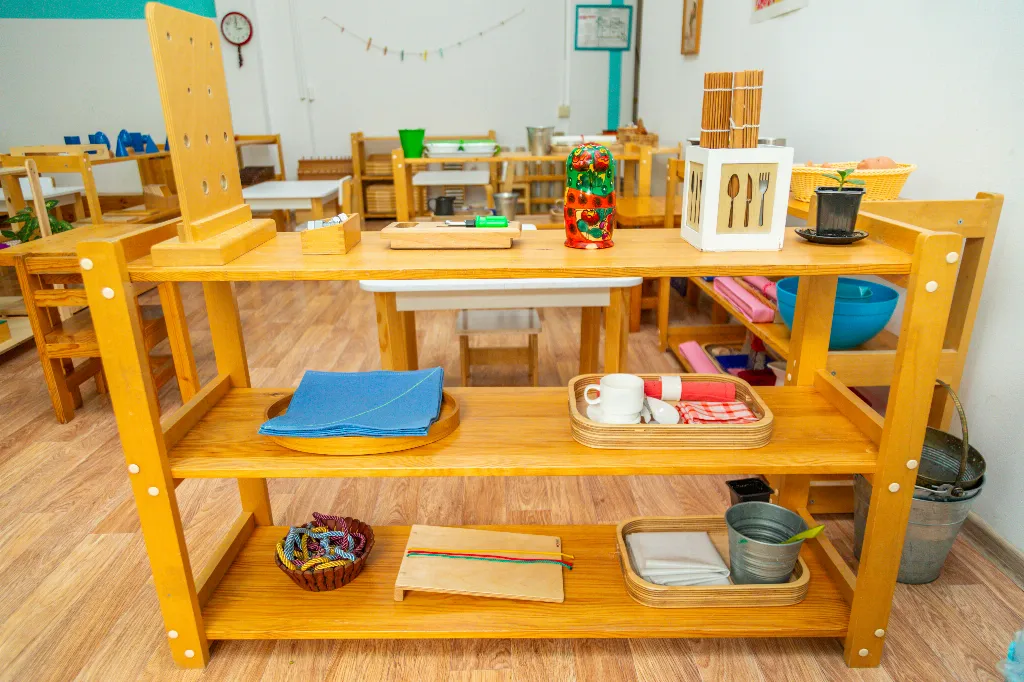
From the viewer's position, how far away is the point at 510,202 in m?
3.13

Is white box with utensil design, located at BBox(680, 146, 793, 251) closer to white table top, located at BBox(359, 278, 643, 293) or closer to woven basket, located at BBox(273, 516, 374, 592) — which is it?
white table top, located at BBox(359, 278, 643, 293)

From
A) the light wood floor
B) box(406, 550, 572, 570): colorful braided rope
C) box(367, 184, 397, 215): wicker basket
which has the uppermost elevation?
box(367, 184, 397, 215): wicker basket

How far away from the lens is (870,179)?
1.74 meters

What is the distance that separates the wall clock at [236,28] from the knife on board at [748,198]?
6206 mm

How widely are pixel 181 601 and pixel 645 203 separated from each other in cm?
275

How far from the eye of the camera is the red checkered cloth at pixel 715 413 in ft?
4.54

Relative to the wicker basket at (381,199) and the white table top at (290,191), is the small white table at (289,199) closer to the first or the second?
the white table top at (290,191)

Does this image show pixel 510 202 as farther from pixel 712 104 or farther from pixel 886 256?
pixel 886 256

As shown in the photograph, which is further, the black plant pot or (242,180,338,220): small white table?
(242,180,338,220): small white table

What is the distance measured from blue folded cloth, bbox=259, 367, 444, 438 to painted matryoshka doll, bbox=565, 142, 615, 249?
0.47 meters

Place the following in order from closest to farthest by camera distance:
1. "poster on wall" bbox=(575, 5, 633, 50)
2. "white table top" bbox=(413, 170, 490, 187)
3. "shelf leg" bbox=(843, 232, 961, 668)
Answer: "shelf leg" bbox=(843, 232, 961, 668) → "white table top" bbox=(413, 170, 490, 187) → "poster on wall" bbox=(575, 5, 633, 50)

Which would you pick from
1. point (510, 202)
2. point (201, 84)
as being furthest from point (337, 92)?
point (201, 84)

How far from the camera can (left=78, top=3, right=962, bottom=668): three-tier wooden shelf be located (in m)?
1.19

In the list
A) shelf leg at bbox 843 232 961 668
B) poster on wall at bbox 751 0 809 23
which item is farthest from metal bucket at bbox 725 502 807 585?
poster on wall at bbox 751 0 809 23
